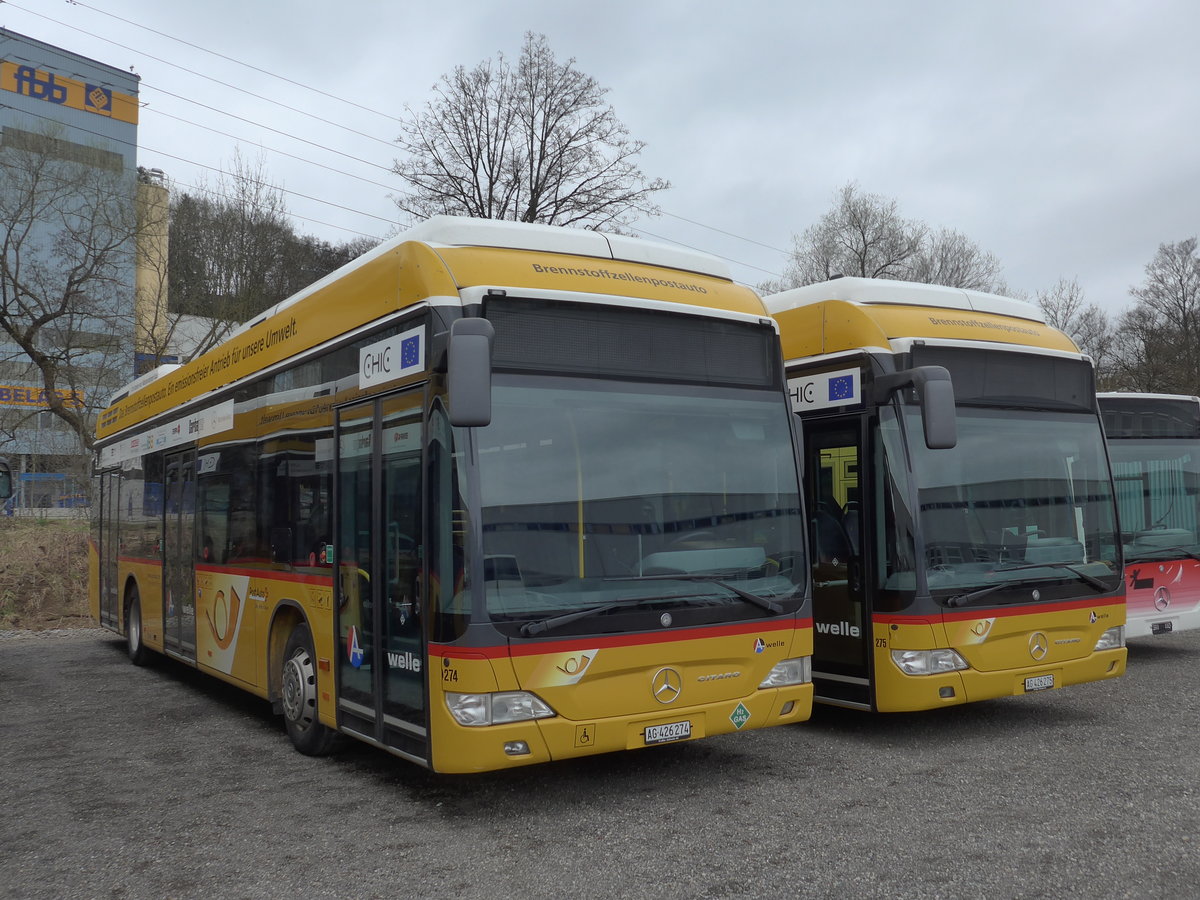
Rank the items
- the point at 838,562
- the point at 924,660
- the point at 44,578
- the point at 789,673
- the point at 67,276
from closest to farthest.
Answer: the point at 789,673, the point at 924,660, the point at 838,562, the point at 44,578, the point at 67,276

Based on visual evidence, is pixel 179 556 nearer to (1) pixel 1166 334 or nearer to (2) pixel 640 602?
(2) pixel 640 602

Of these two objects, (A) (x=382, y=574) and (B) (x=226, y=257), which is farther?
(B) (x=226, y=257)

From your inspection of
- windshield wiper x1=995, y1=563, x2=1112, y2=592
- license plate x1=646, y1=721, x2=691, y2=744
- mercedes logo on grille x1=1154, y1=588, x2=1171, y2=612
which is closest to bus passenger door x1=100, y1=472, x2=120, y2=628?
license plate x1=646, y1=721, x2=691, y2=744

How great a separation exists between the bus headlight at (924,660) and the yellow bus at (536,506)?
104 cm

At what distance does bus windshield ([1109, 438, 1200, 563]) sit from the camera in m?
11.9

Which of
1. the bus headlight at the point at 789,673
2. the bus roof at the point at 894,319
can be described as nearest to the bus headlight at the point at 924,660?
the bus headlight at the point at 789,673

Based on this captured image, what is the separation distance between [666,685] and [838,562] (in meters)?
2.37

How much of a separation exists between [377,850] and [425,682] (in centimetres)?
84

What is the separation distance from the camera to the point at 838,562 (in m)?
7.75

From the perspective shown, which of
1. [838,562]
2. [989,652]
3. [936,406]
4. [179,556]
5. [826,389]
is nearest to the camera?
[936,406]

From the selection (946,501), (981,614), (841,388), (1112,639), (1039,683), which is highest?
(841,388)

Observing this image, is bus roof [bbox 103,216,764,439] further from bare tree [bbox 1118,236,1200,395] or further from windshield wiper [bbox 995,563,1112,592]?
bare tree [bbox 1118,236,1200,395]

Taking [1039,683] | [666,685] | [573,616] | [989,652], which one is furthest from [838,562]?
[573,616]

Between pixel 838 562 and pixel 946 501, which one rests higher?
pixel 946 501
